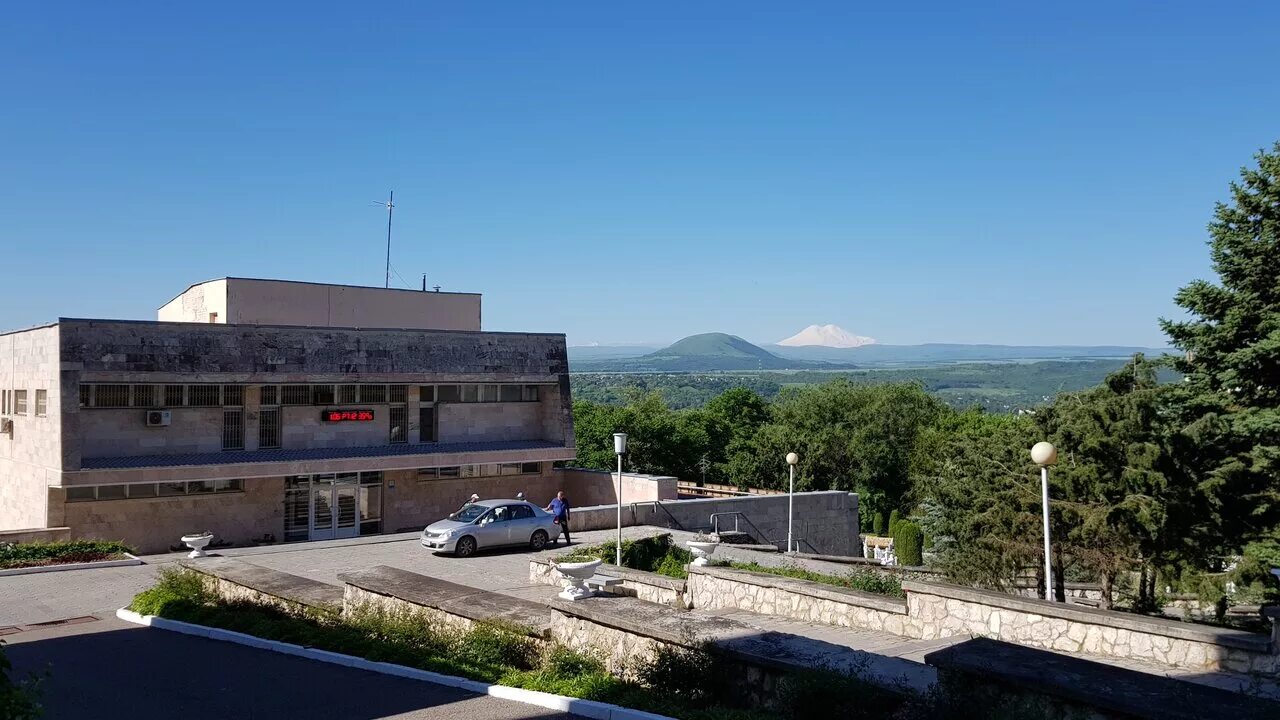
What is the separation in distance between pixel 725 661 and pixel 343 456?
73.1 ft

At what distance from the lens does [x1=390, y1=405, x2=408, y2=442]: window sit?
3092cm

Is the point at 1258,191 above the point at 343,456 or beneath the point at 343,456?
Answer: above

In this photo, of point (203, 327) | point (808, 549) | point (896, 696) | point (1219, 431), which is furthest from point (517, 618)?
point (808, 549)

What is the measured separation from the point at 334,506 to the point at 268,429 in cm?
300

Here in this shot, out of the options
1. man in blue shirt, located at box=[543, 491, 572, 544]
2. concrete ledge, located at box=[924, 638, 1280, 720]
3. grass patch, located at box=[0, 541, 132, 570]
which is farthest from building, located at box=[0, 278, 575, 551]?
concrete ledge, located at box=[924, 638, 1280, 720]

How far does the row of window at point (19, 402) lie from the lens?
26.0m

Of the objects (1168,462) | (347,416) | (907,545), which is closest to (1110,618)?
(1168,462)

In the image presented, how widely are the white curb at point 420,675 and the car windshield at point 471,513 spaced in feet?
33.6

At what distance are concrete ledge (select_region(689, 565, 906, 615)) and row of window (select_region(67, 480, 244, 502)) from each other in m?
16.6

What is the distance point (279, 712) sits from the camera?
9609 mm

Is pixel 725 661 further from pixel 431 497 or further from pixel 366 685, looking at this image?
pixel 431 497

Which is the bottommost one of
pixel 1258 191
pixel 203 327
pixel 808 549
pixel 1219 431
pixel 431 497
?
pixel 808 549

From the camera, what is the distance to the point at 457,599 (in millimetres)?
12664

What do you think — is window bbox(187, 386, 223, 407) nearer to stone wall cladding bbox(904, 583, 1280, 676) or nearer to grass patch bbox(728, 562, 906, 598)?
grass patch bbox(728, 562, 906, 598)
